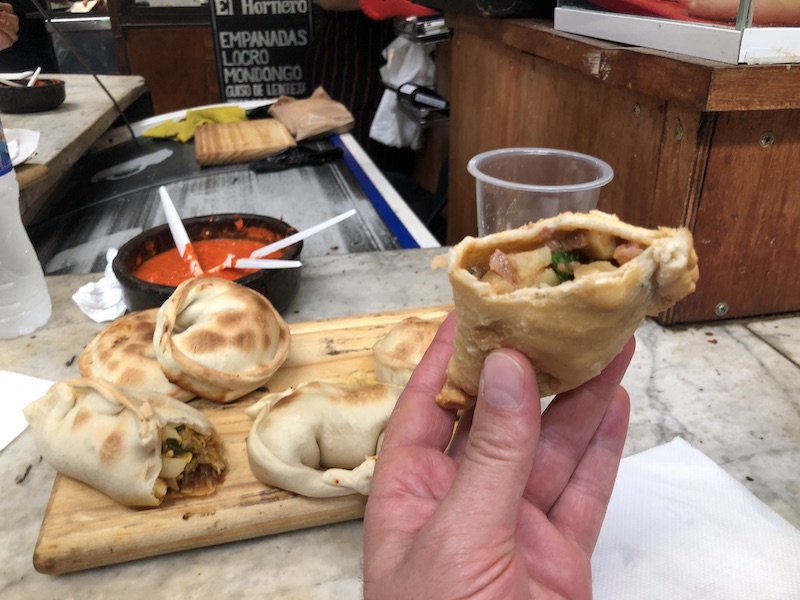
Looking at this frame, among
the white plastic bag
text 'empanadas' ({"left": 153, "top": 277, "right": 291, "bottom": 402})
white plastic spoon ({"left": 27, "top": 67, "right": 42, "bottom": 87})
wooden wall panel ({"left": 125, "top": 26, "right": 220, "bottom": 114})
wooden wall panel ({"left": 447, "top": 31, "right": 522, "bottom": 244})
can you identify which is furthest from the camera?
wooden wall panel ({"left": 125, "top": 26, "right": 220, "bottom": 114})

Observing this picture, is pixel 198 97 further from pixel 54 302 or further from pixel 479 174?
pixel 479 174

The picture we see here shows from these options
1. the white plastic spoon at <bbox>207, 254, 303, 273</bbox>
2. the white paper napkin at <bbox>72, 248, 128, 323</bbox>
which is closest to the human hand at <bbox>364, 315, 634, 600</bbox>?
the white plastic spoon at <bbox>207, 254, 303, 273</bbox>

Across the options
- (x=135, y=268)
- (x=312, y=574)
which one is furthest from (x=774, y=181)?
(x=135, y=268)

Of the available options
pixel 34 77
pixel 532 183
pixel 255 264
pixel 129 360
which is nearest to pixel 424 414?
pixel 129 360

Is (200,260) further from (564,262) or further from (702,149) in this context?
(702,149)

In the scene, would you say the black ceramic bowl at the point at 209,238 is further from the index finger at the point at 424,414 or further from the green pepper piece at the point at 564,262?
the green pepper piece at the point at 564,262

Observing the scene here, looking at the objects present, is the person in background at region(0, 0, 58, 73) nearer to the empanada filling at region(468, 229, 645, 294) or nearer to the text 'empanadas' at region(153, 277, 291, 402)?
the text 'empanadas' at region(153, 277, 291, 402)

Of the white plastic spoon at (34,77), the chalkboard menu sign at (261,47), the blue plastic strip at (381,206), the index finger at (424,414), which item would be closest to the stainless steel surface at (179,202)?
the blue plastic strip at (381,206)
